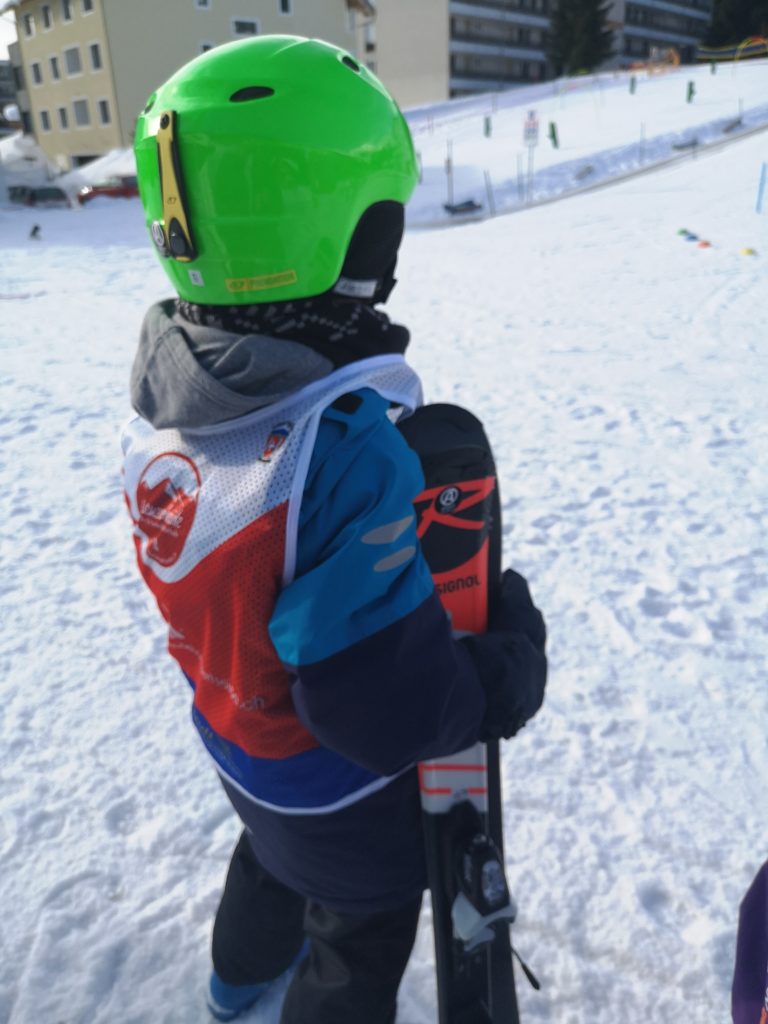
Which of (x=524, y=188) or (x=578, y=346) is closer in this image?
(x=578, y=346)

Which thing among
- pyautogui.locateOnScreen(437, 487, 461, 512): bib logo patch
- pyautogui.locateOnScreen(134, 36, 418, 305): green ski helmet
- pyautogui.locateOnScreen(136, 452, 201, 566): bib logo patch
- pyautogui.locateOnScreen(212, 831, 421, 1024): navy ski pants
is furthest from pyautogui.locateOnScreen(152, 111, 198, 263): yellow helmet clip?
pyautogui.locateOnScreen(212, 831, 421, 1024): navy ski pants

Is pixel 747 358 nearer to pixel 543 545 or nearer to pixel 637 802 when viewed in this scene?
pixel 543 545

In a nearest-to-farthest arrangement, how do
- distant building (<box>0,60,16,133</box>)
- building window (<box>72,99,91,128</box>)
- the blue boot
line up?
the blue boot → building window (<box>72,99,91,128</box>) → distant building (<box>0,60,16,133</box>)

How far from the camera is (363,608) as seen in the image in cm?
100

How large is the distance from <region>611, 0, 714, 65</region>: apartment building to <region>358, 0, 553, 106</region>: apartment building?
7.05 m

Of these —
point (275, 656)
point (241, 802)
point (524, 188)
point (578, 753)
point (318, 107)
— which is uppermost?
point (318, 107)

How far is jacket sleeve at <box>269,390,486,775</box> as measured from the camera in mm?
983

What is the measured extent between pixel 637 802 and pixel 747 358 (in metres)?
5.25

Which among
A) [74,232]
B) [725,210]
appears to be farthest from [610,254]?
[74,232]

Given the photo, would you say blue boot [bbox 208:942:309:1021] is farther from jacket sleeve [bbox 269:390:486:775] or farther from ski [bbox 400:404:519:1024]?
jacket sleeve [bbox 269:390:486:775]

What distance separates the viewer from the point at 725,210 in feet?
41.4

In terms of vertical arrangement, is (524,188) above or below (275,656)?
below

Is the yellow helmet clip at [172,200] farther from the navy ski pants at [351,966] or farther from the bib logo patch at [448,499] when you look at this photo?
the navy ski pants at [351,966]

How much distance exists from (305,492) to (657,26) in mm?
80767
